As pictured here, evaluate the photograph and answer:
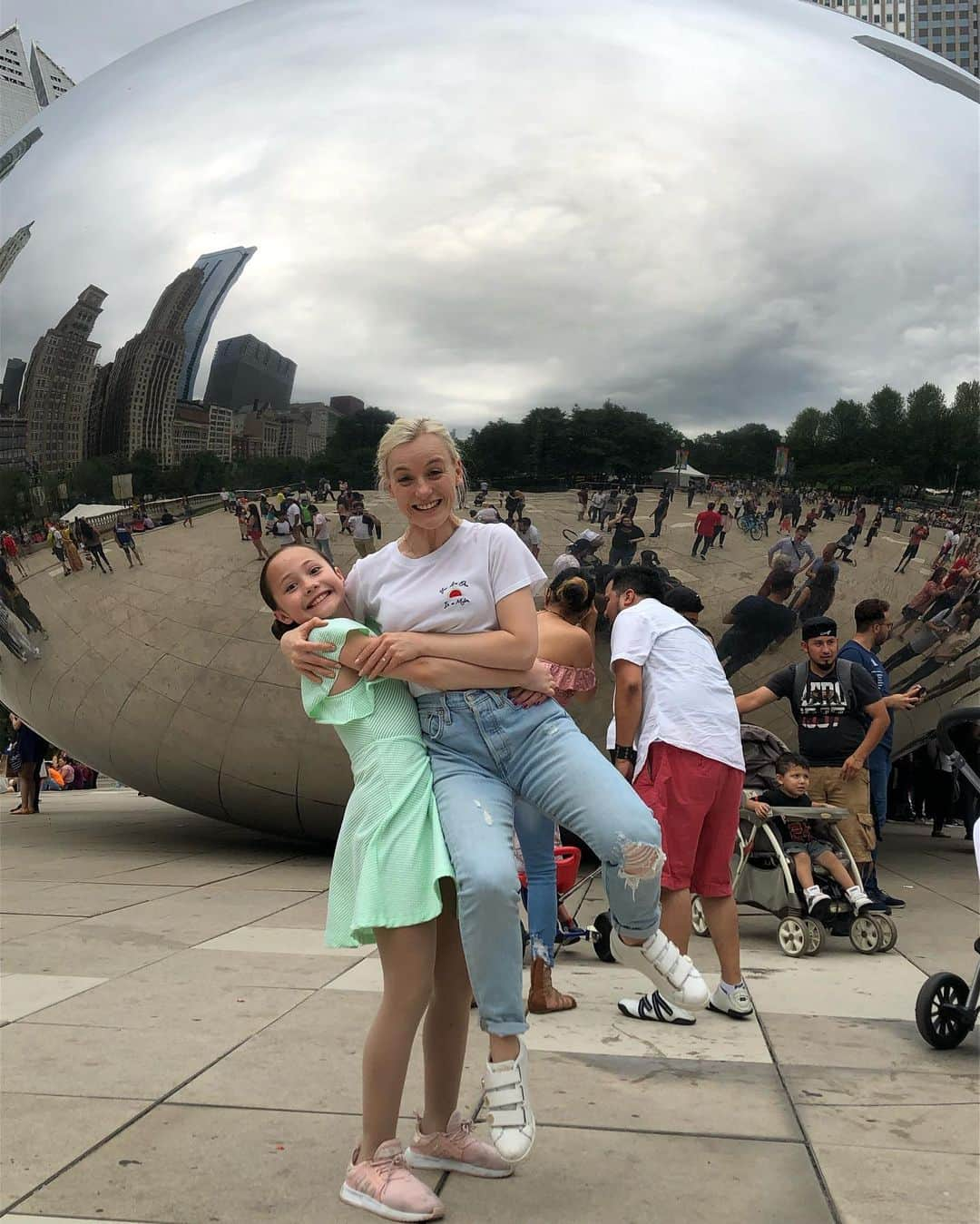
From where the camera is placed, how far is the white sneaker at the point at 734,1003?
3.87 m

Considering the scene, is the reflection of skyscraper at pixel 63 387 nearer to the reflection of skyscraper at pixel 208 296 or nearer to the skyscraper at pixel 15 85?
the reflection of skyscraper at pixel 208 296

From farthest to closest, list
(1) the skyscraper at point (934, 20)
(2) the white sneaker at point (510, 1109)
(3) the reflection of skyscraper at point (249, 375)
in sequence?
(1) the skyscraper at point (934, 20) → (3) the reflection of skyscraper at point (249, 375) → (2) the white sneaker at point (510, 1109)

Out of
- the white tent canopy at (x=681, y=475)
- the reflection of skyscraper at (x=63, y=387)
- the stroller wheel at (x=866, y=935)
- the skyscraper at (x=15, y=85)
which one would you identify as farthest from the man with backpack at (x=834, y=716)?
the skyscraper at (x=15, y=85)

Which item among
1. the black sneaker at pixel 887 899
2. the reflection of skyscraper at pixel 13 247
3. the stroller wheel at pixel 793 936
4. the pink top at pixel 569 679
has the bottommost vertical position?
the black sneaker at pixel 887 899

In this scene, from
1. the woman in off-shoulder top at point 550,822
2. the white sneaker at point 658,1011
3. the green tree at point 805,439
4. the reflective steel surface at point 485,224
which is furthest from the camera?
the green tree at point 805,439

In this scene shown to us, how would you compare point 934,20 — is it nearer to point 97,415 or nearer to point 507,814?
point 97,415

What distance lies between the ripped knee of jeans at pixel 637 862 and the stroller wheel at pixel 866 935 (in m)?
2.86

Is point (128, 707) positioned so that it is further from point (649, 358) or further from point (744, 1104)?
point (744, 1104)

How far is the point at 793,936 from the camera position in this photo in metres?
5.00

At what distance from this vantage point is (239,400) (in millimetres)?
5793

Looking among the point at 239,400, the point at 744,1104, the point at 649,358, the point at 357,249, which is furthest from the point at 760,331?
the point at 744,1104

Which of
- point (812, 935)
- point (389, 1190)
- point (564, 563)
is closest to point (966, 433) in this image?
point (564, 563)

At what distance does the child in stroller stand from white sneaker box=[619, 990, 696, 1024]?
1340 millimetres

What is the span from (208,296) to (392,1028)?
4176 mm
